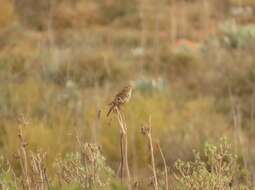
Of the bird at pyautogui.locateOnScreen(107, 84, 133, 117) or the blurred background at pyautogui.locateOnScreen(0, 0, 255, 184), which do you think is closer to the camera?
the bird at pyautogui.locateOnScreen(107, 84, 133, 117)

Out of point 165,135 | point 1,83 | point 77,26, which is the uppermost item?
point 77,26

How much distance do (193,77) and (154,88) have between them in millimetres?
1560

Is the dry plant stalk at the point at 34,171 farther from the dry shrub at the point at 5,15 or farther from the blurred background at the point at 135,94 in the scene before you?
the dry shrub at the point at 5,15

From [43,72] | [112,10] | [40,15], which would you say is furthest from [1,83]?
[112,10]

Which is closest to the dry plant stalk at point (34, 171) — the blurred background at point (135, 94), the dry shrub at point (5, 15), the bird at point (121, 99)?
the blurred background at point (135, 94)

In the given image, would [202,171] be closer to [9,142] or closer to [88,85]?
[9,142]

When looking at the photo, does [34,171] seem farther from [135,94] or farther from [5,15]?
[5,15]

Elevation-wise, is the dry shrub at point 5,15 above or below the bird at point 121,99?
above

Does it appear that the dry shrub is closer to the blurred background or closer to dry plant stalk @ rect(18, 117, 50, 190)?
the blurred background

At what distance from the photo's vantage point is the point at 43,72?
7902 millimetres

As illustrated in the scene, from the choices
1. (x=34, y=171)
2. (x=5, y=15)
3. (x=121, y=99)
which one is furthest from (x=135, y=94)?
(x=121, y=99)

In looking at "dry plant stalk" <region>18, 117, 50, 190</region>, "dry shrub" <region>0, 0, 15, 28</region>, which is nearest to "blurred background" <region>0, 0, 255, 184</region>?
"dry shrub" <region>0, 0, 15, 28</region>

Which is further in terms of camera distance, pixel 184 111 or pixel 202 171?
pixel 184 111

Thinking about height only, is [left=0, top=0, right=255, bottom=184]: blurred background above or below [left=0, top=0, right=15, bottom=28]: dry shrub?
below
